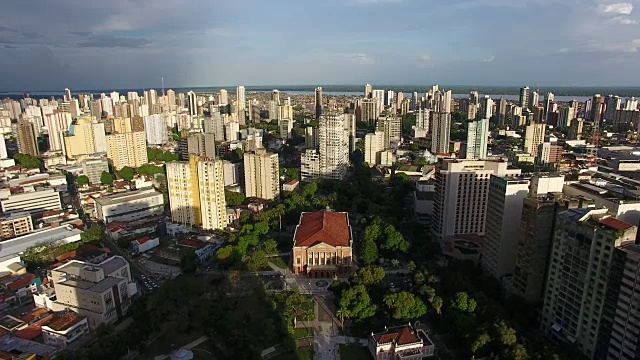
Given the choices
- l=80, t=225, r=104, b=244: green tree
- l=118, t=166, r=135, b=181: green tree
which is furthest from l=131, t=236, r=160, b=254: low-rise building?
l=118, t=166, r=135, b=181: green tree

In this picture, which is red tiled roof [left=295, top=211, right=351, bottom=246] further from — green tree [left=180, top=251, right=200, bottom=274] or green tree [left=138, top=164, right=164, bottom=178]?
green tree [left=138, top=164, right=164, bottom=178]

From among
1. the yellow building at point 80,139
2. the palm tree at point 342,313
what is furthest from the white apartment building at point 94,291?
the yellow building at point 80,139

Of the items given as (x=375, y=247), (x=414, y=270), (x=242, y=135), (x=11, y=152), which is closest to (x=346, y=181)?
(x=375, y=247)

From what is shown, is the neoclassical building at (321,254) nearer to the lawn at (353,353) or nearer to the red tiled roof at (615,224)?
the lawn at (353,353)

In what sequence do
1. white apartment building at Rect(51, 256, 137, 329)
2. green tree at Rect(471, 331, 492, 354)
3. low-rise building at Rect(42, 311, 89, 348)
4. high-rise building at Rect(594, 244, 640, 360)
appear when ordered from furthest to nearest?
white apartment building at Rect(51, 256, 137, 329)
low-rise building at Rect(42, 311, 89, 348)
green tree at Rect(471, 331, 492, 354)
high-rise building at Rect(594, 244, 640, 360)

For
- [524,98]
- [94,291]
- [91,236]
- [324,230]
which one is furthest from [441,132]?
[524,98]

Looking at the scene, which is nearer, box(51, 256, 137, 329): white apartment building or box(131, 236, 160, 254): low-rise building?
box(51, 256, 137, 329): white apartment building
